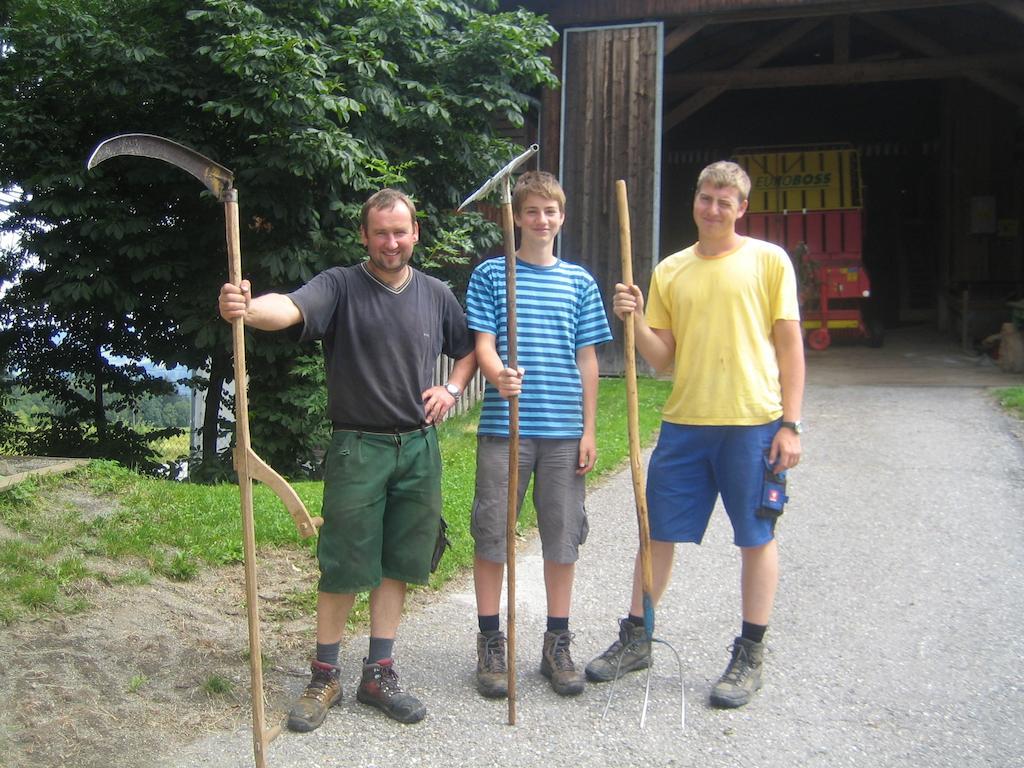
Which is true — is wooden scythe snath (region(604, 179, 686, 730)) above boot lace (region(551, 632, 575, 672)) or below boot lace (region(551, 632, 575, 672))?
above

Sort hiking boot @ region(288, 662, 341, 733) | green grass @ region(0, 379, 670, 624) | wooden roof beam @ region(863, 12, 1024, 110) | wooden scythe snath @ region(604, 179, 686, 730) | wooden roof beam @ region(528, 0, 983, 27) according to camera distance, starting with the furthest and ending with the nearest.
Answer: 1. wooden roof beam @ region(863, 12, 1024, 110)
2. wooden roof beam @ region(528, 0, 983, 27)
3. green grass @ region(0, 379, 670, 624)
4. wooden scythe snath @ region(604, 179, 686, 730)
5. hiking boot @ region(288, 662, 341, 733)

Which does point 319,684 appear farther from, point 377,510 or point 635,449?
point 635,449

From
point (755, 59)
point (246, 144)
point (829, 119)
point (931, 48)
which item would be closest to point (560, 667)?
point (246, 144)

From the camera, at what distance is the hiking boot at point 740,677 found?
335cm

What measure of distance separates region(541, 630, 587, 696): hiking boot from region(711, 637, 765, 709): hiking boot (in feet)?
1.56

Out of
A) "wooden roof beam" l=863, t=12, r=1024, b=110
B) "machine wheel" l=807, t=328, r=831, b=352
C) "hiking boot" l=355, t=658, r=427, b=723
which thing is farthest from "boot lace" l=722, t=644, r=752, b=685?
"wooden roof beam" l=863, t=12, r=1024, b=110

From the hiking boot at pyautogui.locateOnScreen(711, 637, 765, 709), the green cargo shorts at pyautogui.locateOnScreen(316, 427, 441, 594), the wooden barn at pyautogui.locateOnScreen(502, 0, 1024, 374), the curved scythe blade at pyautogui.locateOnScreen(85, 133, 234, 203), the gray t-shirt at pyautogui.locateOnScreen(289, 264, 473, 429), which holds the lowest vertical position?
the hiking boot at pyautogui.locateOnScreen(711, 637, 765, 709)

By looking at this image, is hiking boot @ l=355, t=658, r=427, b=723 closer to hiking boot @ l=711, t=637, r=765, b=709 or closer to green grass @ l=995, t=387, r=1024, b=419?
hiking boot @ l=711, t=637, r=765, b=709

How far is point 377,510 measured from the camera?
3275mm

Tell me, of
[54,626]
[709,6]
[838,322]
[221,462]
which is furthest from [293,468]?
[838,322]

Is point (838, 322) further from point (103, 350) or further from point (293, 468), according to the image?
point (103, 350)

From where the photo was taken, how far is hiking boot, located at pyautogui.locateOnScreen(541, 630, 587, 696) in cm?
340

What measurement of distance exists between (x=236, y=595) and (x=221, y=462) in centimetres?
387

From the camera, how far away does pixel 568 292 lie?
11.4ft
